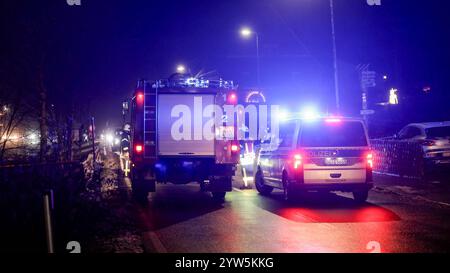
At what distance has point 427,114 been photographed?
34094mm

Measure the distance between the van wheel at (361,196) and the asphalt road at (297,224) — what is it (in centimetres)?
20

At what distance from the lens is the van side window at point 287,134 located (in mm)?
12242

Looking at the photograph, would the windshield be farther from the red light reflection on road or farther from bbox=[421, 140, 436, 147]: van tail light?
the red light reflection on road

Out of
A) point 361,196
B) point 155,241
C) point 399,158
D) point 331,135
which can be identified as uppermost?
point 331,135

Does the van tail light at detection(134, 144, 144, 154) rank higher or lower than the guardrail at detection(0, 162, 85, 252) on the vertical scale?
higher

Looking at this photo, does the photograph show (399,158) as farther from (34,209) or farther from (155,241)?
(34,209)

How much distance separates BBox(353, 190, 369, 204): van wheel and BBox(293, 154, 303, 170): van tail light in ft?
6.07

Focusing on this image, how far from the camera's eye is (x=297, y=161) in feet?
38.2

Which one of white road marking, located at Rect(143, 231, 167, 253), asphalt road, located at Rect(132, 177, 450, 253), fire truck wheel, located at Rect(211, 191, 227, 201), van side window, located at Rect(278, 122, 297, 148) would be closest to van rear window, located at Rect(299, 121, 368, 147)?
van side window, located at Rect(278, 122, 297, 148)

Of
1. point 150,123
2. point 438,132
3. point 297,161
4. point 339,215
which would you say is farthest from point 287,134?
point 438,132

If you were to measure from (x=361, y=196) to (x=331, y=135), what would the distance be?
1.81 meters

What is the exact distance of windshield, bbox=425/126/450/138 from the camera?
1620 centimetres

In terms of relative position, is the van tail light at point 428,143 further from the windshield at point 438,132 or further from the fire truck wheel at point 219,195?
the fire truck wheel at point 219,195
